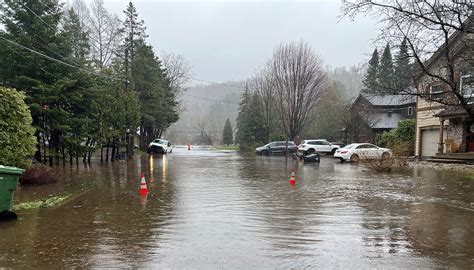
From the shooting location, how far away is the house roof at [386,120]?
4259cm

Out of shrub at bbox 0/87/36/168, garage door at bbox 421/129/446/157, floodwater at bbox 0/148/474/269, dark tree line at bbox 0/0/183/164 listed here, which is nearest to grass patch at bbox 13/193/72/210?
floodwater at bbox 0/148/474/269

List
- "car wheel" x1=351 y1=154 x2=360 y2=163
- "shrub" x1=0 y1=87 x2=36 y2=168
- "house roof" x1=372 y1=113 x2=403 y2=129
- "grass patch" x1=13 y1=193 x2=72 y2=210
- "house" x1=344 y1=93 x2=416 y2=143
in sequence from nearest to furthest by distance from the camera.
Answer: "grass patch" x1=13 y1=193 x2=72 y2=210 < "shrub" x1=0 y1=87 x2=36 y2=168 < "car wheel" x1=351 y1=154 x2=360 y2=163 < "house" x1=344 y1=93 x2=416 y2=143 < "house roof" x1=372 y1=113 x2=403 y2=129

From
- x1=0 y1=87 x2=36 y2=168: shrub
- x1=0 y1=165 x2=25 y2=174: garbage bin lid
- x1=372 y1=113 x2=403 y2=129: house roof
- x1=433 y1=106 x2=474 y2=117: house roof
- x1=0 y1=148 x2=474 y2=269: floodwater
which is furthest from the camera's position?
x1=372 y1=113 x2=403 y2=129: house roof

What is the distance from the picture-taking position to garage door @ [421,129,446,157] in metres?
27.6

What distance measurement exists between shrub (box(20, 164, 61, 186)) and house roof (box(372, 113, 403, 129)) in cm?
3572

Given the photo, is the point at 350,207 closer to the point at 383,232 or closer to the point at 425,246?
the point at 383,232

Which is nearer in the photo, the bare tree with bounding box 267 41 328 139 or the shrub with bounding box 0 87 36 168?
the shrub with bounding box 0 87 36 168

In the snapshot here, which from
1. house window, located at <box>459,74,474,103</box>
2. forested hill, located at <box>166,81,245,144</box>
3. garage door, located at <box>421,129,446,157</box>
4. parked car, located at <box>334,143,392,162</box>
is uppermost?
forested hill, located at <box>166,81,245,144</box>

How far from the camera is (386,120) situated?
44.0 metres

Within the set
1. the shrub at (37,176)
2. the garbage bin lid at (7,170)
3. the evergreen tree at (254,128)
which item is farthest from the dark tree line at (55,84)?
the evergreen tree at (254,128)

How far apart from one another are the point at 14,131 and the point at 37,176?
1891 mm

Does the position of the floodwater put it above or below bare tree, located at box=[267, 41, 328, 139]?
below

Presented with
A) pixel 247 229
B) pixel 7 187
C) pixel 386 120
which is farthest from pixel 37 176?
pixel 386 120

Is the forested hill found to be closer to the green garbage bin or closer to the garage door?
the garage door
